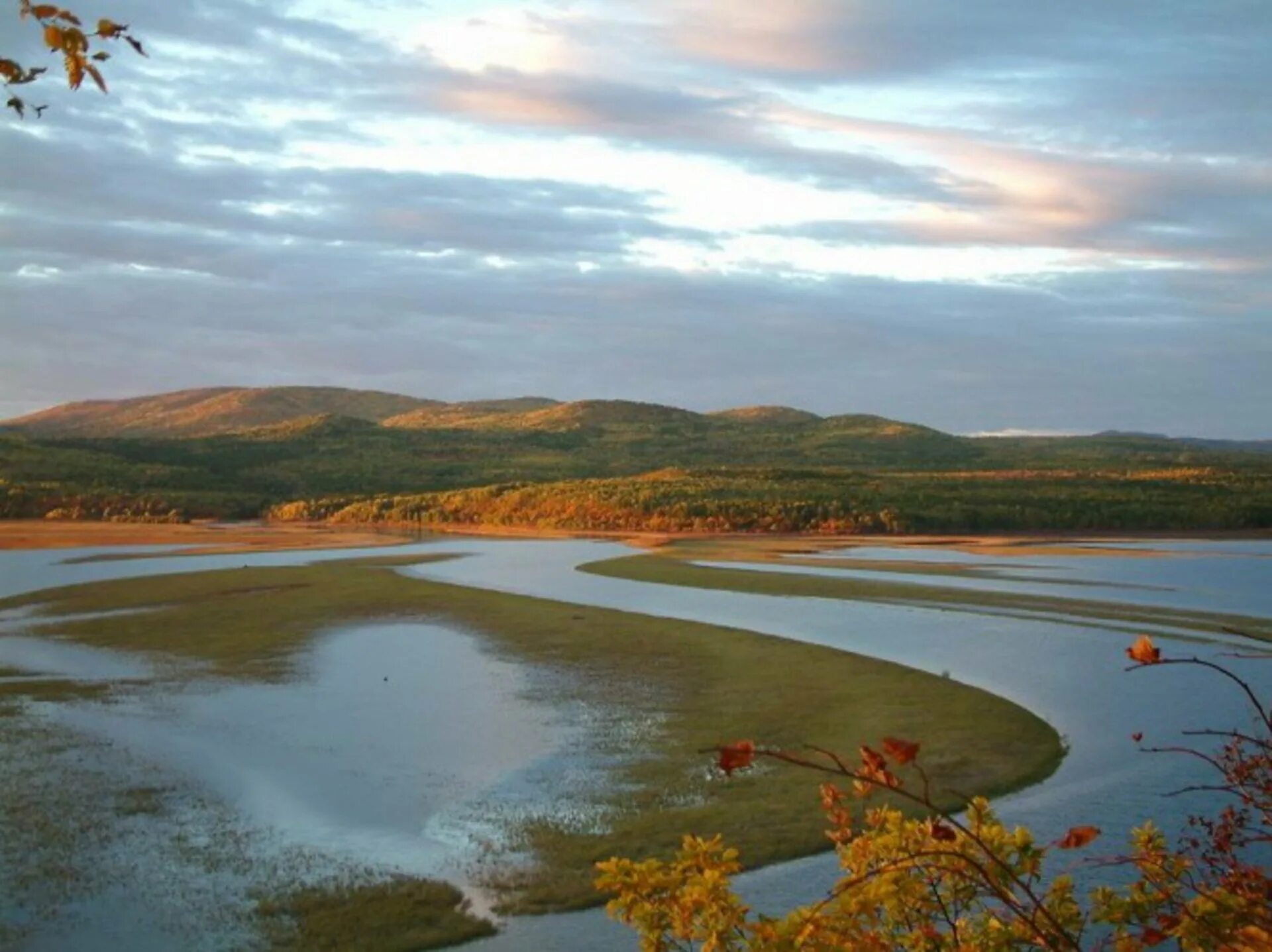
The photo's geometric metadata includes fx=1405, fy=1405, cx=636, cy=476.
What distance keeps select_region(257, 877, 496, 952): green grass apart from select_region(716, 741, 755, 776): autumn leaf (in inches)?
361

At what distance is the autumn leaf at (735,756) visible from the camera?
3604mm

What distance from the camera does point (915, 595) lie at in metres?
36.6

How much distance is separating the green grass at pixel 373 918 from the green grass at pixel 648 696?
626mm

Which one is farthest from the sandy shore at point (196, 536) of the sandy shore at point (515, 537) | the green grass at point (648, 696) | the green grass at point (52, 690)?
the green grass at point (52, 690)

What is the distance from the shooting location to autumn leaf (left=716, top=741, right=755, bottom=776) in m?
3.60

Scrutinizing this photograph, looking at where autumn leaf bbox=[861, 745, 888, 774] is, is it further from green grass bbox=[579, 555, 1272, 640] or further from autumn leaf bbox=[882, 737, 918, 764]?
green grass bbox=[579, 555, 1272, 640]

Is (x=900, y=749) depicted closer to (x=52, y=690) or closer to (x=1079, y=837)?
(x=1079, y=837)

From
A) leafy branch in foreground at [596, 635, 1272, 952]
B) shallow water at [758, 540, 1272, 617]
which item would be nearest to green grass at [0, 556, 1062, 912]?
leafy branch in foreground at [596, 635, 1272, 952]

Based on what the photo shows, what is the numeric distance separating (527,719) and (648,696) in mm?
2532

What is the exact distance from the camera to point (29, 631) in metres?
31.1

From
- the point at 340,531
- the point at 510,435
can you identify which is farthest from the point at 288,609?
the point at 510,435

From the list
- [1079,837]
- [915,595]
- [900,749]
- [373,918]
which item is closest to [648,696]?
[373,918]

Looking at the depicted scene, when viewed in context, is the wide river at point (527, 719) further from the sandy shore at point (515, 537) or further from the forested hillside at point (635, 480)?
the forested hillside at point (635, 480)

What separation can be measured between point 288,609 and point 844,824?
2996 cm
